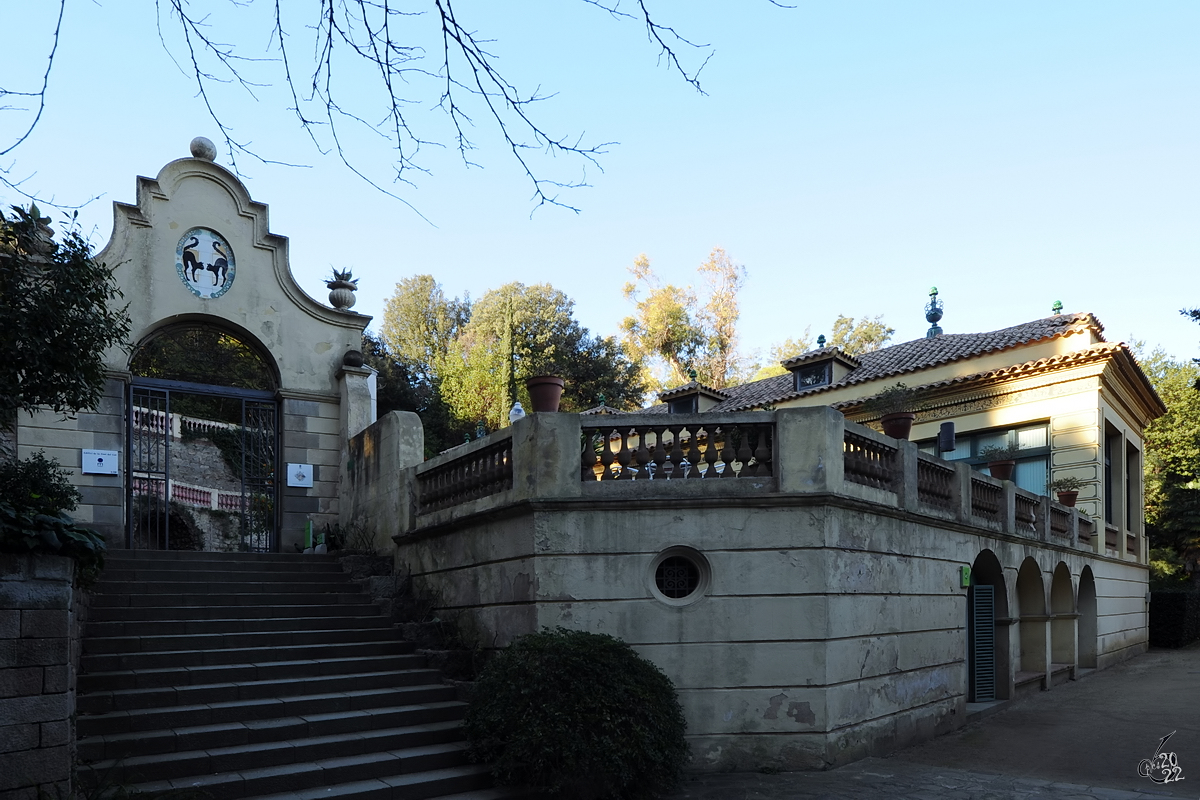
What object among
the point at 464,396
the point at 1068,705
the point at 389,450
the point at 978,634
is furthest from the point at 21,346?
the point at 464,396

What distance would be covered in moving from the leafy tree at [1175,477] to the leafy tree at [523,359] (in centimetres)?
1966

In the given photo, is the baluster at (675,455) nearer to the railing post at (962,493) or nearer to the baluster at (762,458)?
the baluster at (762,458)

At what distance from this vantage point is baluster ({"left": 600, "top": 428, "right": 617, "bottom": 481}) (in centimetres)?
953

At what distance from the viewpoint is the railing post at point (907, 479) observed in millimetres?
10898

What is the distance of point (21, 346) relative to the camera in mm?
8281

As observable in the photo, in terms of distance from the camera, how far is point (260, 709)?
8641 millimetres

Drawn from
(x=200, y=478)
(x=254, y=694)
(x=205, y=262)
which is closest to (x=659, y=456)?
(x=254, y=694)

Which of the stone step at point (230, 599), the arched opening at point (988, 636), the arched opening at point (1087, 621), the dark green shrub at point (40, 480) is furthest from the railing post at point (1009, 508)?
the dark green shrub at point (40, 480)

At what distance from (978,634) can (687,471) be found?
287 inches

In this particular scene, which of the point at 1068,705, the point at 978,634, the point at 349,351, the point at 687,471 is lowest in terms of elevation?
the point at 1068,705

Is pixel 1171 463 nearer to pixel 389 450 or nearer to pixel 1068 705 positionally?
pixel 1068 705

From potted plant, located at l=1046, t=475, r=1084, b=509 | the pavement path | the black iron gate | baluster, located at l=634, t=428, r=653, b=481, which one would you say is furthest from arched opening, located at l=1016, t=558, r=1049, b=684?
the black iron gate

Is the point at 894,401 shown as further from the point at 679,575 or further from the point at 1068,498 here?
the point at 679,575

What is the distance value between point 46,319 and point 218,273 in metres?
6.37
